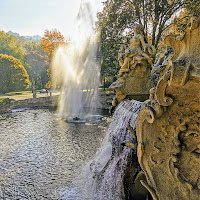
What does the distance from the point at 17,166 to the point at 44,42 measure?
2347 cm

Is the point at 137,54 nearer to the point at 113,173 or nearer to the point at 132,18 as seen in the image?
the point at 113,173

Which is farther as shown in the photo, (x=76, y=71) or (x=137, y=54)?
(x=76, y=71)

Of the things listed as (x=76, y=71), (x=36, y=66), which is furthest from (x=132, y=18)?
(x=36, y=66)

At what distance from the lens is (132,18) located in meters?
14.2

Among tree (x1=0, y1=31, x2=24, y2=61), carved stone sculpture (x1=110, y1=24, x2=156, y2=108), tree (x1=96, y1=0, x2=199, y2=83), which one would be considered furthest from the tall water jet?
tree (x1=0, y1=31, x2=24, y2=61)

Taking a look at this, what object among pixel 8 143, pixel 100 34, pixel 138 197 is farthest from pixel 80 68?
pixel 138 197

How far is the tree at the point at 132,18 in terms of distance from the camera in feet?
41.6

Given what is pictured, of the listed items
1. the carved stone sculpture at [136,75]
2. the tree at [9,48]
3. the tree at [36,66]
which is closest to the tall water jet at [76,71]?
the carved stone sculpture at [136,75]

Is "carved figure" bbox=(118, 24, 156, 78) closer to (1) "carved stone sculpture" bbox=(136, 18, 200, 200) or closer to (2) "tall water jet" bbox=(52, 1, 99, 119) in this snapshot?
(1) "carved stone sculpture" bbox=(136, 18, 200, 200)

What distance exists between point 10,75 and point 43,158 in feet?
92.0

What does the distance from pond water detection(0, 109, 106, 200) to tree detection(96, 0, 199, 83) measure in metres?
7.91

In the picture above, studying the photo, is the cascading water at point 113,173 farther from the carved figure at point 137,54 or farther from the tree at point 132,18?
the tree at point 132,18

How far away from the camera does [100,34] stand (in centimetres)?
1711

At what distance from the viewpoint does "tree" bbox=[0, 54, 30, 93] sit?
97.9 feet
